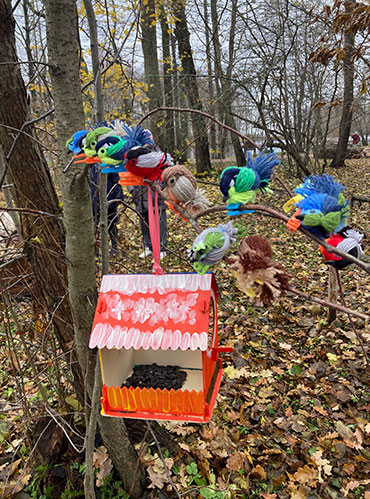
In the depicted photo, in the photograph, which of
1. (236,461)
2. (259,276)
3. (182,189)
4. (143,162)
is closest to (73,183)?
(143,162)

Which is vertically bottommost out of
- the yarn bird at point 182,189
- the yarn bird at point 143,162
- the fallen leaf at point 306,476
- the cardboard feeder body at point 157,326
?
the fallen leaf at point 306,476

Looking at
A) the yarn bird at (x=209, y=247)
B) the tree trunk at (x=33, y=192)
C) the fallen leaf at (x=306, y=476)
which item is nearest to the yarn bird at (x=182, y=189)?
the yarn bird at (x=209, y=247)

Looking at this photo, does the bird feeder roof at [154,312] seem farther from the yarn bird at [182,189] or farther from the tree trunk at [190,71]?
the tree trunk at [190,71]

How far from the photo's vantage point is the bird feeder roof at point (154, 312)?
51.9 inches

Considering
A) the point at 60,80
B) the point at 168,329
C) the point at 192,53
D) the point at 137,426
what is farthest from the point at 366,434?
the point at 192,53

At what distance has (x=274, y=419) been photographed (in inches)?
121

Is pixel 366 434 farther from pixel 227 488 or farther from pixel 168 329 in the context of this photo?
pixel 168 329

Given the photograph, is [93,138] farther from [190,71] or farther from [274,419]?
[190,71]

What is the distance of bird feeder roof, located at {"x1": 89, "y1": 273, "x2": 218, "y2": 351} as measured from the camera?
4.33 ft

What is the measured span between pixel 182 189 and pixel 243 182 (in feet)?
0.80

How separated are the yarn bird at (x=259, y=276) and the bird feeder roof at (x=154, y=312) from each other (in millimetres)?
489

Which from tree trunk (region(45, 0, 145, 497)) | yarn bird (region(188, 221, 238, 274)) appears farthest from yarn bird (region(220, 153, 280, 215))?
tree trunk (region(45, 0, 145, 497))

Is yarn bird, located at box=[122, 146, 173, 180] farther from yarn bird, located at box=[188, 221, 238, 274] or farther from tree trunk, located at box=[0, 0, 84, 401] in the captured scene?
tree trunk, located at box=[0, 0, 84, 401]

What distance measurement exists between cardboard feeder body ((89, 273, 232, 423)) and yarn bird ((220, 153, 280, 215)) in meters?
0.53
